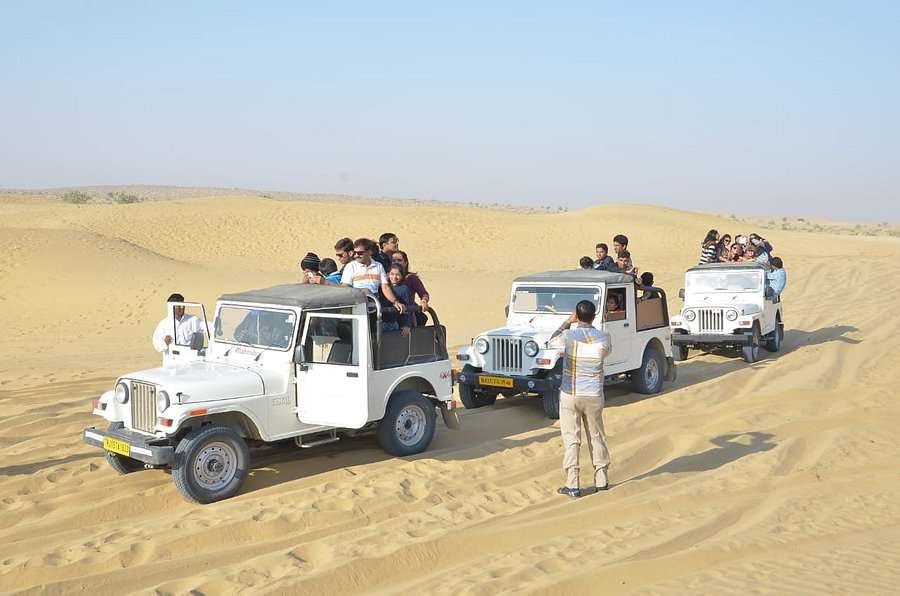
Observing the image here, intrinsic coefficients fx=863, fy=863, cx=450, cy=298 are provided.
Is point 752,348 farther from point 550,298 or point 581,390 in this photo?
point 581,390

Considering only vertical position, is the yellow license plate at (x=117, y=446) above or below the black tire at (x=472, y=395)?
above

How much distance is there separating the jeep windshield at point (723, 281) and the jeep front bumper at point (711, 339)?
1.44 metres

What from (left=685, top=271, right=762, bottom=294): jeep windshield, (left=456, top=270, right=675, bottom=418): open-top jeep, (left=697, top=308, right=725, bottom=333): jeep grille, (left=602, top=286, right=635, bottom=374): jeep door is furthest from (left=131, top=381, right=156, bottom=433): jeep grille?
(left=685, top=271, right=762, bottom=294): jeep windshield

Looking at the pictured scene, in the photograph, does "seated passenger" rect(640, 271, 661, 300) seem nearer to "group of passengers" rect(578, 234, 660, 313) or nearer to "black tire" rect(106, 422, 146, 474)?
"group of passengers" rect(578, 234, 660, 313)

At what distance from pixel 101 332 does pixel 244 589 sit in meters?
17.0

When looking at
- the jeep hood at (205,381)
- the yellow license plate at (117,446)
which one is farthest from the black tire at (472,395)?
the yellow license plate at (117,446)

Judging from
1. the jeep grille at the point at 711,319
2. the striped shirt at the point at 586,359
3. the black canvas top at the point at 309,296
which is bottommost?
the jeep grille at the point at 711,319

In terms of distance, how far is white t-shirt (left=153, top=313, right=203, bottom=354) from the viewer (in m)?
9.23

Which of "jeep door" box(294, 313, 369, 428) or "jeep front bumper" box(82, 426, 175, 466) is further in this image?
"jeep door" box(294, 313, 369, 428)

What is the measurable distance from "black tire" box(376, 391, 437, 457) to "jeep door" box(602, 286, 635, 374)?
3385mm

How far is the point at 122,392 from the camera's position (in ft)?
25.4

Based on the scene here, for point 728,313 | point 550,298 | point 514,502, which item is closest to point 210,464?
point 514,502

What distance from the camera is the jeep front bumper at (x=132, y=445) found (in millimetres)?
7129

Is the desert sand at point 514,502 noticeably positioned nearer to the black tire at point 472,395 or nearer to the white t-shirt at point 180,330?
the black tire at point 472,395
